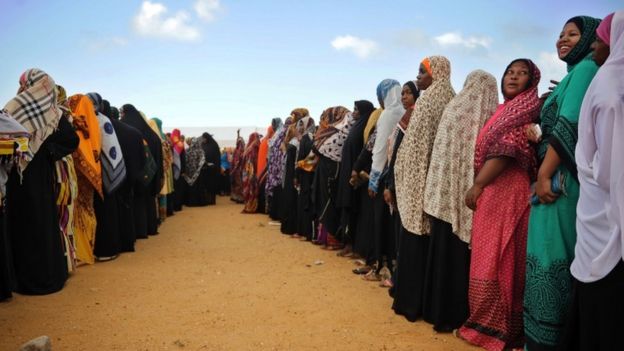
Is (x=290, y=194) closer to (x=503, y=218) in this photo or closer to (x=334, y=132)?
(x=334, y=132)

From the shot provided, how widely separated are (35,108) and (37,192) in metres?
0.80

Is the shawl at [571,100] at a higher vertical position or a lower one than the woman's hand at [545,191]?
higher

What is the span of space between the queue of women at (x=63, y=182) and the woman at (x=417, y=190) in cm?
320

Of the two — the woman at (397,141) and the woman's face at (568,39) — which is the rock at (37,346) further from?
the woman's face at (568,39)

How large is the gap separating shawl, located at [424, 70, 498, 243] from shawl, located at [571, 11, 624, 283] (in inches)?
55.2

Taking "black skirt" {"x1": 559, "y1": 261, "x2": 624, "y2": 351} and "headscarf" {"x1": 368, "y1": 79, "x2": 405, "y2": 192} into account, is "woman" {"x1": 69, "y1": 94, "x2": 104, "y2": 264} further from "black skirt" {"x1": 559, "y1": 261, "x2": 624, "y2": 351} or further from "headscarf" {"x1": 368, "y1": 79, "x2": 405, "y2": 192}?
"black skirt" {"x1": 559, "y1": 261, "x2": 624, "y2": 351}

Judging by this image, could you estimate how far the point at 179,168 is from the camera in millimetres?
12562

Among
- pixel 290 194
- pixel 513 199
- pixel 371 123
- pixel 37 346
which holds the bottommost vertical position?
pixel 37 346

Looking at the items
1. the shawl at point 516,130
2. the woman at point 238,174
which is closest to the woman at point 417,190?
the shawl at point 516,130

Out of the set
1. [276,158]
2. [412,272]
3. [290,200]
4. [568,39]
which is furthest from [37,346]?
[276,158]

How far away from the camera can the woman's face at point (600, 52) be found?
2488 millimetres

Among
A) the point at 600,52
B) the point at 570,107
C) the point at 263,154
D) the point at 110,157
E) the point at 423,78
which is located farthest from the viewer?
the point at 263,154

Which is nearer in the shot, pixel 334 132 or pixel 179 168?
pixel 334 132

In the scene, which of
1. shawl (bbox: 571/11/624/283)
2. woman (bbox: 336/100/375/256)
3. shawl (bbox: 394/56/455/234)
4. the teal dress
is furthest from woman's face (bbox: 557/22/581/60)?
woman (bbox: 336/100/375/256)
